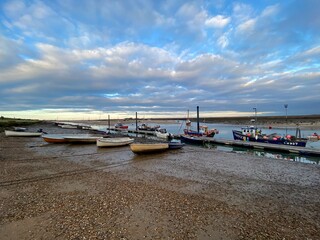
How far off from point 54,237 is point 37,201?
3186 mm

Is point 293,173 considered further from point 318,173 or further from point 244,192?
point 244,192

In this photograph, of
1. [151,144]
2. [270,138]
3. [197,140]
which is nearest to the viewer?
[151,144]

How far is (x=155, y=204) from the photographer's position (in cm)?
795

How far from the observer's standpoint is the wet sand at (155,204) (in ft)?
19.6

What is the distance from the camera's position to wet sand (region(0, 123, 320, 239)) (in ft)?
19.6

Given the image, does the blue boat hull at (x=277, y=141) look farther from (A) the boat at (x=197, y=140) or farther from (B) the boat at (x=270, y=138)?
(A) the boat at (x=197, y=140)

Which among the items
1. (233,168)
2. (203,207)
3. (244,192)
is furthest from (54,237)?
(233,168)

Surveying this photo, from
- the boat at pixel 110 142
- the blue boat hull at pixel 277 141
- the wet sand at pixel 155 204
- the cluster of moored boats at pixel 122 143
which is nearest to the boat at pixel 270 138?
the blue boat hull at pixel 277 141

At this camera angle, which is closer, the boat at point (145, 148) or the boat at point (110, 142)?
the boat at point (145, 148)

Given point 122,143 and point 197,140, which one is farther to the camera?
point 197,140

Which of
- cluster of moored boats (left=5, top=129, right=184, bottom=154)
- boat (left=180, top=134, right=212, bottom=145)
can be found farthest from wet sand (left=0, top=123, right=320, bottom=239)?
boat (left=180, top=134, right=212, bottom=145)

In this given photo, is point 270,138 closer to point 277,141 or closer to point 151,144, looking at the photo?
point 277,141

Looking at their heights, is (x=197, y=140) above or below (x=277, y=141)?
below

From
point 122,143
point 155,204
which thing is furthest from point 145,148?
point 155,204
